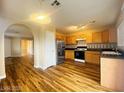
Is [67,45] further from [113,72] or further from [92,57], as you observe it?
[113,72]

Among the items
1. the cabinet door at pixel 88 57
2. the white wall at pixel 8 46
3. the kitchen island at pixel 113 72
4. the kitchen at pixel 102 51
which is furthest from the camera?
the white wall at pixel 8 46

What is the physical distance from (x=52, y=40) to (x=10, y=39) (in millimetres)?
6422

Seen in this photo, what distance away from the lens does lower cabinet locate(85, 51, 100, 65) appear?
568cm

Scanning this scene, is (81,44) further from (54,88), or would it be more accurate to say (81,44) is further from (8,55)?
(8,55)

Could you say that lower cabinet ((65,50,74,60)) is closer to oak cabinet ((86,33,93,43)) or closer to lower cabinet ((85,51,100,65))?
lower cabinet ((85,51,100,65))

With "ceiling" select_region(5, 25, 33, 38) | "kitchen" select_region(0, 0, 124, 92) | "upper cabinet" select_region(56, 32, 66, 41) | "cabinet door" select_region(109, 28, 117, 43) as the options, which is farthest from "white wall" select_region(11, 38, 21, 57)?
"cabinet door" select_region(109, 28, 117, 43)

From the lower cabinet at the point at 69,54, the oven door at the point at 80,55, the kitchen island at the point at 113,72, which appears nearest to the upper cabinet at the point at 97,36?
the lower cabinet at the point at 69,54

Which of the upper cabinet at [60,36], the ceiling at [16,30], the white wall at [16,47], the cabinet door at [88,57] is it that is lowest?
the cabinet door at [88,57]

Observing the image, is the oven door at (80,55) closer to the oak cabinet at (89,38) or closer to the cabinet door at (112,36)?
the oak cabinet at (89,38)

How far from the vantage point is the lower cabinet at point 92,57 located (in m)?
5.68

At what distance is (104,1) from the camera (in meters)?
2.45

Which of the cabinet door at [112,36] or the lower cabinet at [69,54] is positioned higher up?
the cabinet door at [112,36]

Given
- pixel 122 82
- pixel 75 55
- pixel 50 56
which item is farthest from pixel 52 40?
pixel 122 82

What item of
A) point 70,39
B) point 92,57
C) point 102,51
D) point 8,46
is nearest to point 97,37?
point 102,51
